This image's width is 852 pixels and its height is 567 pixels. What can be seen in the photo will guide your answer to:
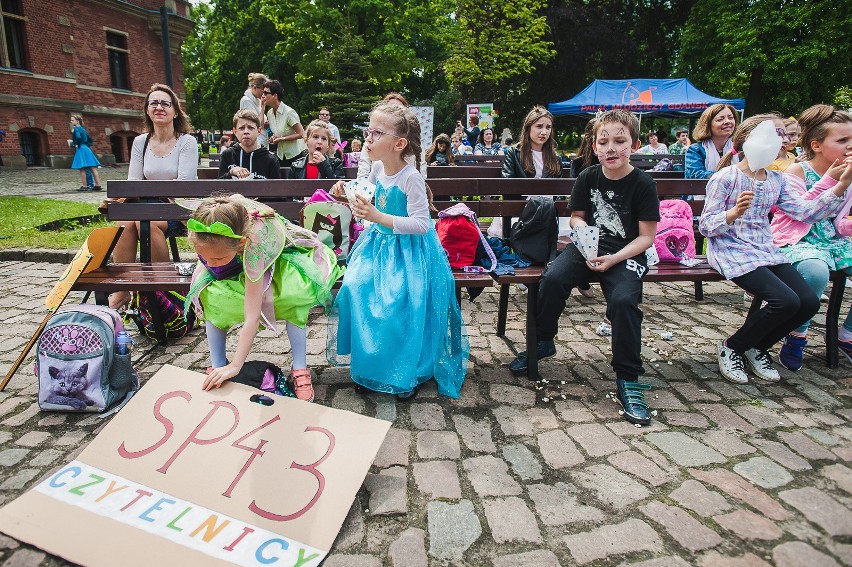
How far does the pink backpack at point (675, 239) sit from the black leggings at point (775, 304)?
1.96 ft

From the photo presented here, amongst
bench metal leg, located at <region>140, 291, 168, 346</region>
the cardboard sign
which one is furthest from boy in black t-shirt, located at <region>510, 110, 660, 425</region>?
bench metal leg, located at <region>140, 291, 168, 346</region>

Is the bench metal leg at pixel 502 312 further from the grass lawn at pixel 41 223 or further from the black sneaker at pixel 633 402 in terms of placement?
the grass lawn at pixel 41 223

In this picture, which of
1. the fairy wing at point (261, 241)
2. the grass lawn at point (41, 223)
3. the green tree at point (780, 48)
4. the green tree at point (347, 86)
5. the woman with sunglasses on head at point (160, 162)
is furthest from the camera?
the green tree at point (347, 86)

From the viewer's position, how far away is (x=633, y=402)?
3.06 meters

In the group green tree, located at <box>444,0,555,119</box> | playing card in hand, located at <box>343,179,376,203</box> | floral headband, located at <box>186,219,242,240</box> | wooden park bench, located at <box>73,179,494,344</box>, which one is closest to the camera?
floral headband, located at <box>186,219,242,240</box>

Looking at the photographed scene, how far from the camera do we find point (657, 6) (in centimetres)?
2902

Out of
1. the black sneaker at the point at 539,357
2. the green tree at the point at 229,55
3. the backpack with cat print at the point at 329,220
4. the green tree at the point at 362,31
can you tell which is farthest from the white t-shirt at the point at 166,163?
the green tree at the point at 229,55

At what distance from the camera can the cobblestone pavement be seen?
2.07 meters

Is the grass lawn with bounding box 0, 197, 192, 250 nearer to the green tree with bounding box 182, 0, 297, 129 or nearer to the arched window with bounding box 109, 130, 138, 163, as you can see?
the arched window with bounding box 109, 130, 138, 163

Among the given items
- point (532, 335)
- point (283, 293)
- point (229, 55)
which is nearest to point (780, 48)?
point (532, 335)

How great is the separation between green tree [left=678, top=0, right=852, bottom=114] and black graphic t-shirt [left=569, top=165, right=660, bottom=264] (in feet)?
76.0

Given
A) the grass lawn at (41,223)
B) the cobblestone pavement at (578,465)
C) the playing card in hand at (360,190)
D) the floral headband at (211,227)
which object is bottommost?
the cobblestone pavement at (578,465)

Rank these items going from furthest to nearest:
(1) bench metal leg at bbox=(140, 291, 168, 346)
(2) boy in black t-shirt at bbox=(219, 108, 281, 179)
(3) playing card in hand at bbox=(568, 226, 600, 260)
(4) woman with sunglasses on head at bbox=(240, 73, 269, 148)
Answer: (4) woman with sunglasses on head at bbox=(240, 73, 269, 148) → (2) boy in black t-shirt at bbox=(219, 108, 281, 179) → (1) bench metal leg at bbox=(140, 291, 168, 346) → (3) playing card in hand at bbox=(568, 226, 600, 260)

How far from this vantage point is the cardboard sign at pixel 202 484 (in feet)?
6.56
